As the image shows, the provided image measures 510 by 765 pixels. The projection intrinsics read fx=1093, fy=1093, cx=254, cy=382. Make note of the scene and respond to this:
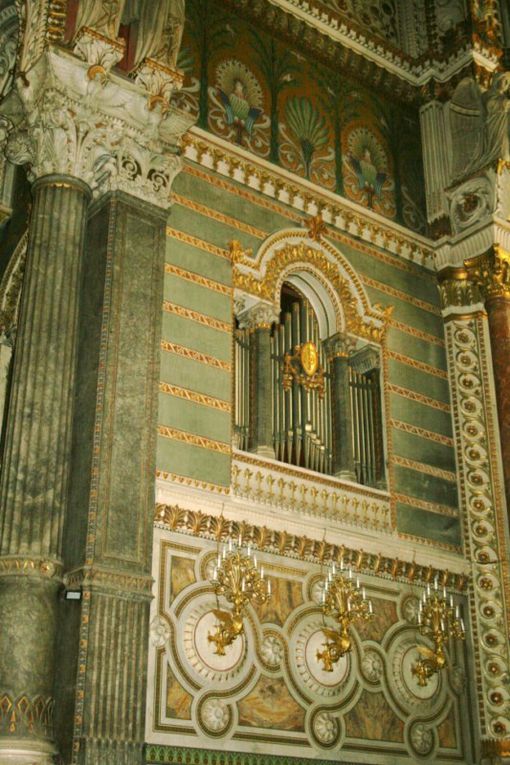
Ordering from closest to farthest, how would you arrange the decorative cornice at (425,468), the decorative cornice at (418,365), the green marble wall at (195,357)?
the green marble wall at (195,357) < the decorative cornice at (425,468) < the decorative cornice at (418,365)

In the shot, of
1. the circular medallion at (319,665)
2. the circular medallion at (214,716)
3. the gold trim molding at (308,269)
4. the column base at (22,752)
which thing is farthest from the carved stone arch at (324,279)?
the column base at (22,752)

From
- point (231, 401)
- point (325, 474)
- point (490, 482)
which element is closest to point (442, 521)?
point (490, 482)

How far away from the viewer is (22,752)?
8680mm

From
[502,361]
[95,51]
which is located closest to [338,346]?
[502,361]

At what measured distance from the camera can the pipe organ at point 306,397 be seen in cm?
1299

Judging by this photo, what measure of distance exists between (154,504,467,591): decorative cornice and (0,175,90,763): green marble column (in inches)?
65.9

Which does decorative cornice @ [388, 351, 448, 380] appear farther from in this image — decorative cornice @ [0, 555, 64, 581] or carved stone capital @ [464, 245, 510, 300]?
decorative cornice @ [0, 555, 64, 581]

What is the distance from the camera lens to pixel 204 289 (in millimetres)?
12688

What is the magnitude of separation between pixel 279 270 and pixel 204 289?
1350 millimetres

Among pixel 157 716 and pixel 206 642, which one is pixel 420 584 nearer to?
pixel 206 642

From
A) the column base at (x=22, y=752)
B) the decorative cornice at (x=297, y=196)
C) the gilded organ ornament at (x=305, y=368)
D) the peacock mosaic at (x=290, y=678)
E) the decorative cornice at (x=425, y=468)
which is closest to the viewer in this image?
the column base at (x=22, y=752)

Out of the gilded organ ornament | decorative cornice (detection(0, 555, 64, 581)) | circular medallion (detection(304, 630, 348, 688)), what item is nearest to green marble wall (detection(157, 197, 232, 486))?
the gilded organ ornament

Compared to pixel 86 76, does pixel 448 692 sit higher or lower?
lower

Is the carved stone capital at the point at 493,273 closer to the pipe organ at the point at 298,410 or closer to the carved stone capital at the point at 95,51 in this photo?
the pipe organ at the point at 298,410
